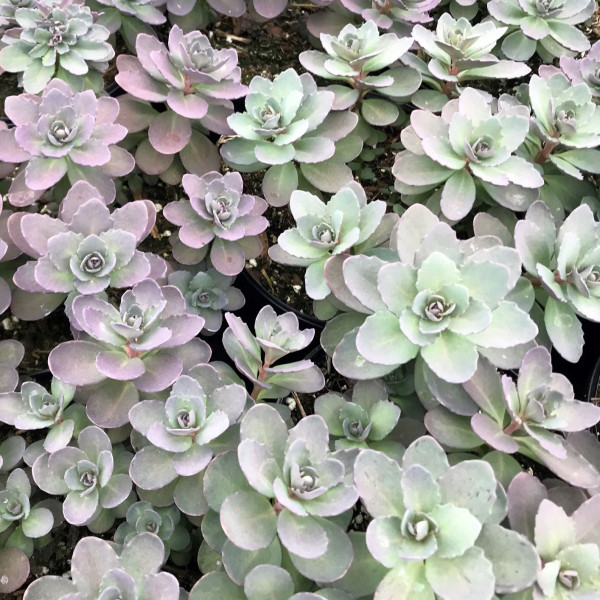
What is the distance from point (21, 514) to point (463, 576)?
89 centimetres

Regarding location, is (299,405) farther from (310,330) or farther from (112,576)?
(112,576)

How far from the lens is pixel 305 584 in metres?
1.03

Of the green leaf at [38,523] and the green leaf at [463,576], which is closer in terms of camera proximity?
the green leaf at [463,576]

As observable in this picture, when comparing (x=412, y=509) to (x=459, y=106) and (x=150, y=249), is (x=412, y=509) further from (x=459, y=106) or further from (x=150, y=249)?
(x=150, y=249)

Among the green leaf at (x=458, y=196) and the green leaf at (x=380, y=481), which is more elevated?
the green leaf at (x=458, y=196)

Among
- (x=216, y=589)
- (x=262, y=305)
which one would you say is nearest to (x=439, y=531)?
(x=216, y=589)

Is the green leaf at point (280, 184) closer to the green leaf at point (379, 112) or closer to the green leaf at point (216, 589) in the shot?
the green leaf at point (379, 112)


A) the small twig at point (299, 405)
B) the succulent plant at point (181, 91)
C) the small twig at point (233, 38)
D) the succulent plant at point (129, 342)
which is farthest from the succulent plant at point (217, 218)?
the small twig at point (233, 38)

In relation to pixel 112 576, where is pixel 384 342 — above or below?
above

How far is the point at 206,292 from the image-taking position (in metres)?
1.51

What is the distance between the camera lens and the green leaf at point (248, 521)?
93cm

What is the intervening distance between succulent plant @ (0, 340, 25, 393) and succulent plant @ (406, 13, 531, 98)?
4.15 ft

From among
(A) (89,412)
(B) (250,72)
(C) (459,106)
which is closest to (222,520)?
(A) (89,412)

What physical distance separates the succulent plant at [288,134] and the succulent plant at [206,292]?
26cm
